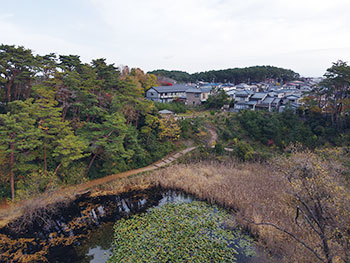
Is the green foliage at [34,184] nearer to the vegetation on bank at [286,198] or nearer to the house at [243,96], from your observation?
the vegetation on bank at [286,198]

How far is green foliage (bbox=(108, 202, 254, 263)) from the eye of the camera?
1057cm

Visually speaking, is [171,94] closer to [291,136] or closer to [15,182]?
[291,136]

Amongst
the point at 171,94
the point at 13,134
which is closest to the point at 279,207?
the point at 13,134

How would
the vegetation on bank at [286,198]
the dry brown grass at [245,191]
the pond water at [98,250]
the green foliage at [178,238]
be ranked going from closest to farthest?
the vegetation on bank at [286,198] → the pond water at [98,250] → the green foliage at [178,238] → the dry brown grass at [245,191]

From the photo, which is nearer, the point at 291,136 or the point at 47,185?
the point at 47,185

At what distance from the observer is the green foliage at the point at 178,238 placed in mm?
10570

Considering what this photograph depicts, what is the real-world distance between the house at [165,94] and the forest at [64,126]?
48.7 ft

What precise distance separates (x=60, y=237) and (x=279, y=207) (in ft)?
46.8

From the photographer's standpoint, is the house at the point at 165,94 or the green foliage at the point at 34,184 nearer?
the green foliage at the point at 34,184

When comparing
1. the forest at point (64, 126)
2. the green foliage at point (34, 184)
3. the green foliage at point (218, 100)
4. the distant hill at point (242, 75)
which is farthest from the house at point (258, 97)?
the green foliage at point (34, 184)

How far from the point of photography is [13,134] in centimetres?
1322

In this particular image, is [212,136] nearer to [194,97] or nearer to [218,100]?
[218,100]

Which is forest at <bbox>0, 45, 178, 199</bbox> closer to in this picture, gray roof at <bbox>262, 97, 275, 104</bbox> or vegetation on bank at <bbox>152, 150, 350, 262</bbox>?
vegetation on bank at <bbox>152, 150, 350, 262</bbox>

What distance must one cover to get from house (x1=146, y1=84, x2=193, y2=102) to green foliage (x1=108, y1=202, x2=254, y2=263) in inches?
1117
